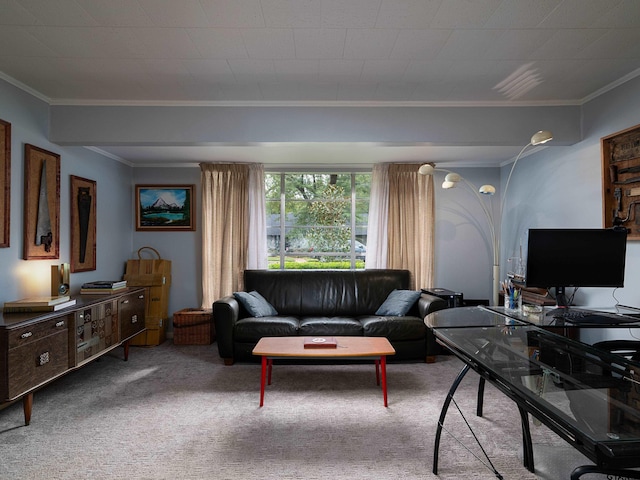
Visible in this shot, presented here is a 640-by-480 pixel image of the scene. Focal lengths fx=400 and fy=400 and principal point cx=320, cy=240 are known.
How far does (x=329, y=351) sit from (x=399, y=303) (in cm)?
165

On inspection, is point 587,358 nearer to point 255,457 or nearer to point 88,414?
point 255,457

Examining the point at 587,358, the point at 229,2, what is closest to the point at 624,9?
the point at 587,358

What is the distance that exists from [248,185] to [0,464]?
12.7ft

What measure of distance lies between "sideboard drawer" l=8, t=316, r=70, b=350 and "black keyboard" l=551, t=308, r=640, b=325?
11.4 ft

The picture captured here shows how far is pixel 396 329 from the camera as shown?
428 cm

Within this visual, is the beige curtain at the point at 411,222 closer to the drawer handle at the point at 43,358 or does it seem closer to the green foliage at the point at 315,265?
the green foliage at the point at 315,265

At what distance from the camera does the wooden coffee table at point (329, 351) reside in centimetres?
321

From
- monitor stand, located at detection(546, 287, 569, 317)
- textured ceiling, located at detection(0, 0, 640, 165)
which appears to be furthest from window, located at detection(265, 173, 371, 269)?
monitor stand, located at detection(546, 287, 569, 317)

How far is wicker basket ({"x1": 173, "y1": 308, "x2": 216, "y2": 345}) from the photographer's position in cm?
502

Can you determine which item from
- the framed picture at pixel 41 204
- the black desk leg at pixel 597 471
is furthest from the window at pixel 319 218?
the black desk leg at pixel 597 471

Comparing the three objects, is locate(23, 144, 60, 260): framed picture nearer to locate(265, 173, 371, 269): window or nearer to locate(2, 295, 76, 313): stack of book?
locate(2, 295, 76, 313): stack of book

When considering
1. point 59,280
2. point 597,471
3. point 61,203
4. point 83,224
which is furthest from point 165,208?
point 597,471

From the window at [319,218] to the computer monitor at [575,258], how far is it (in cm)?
313

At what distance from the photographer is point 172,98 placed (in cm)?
361
